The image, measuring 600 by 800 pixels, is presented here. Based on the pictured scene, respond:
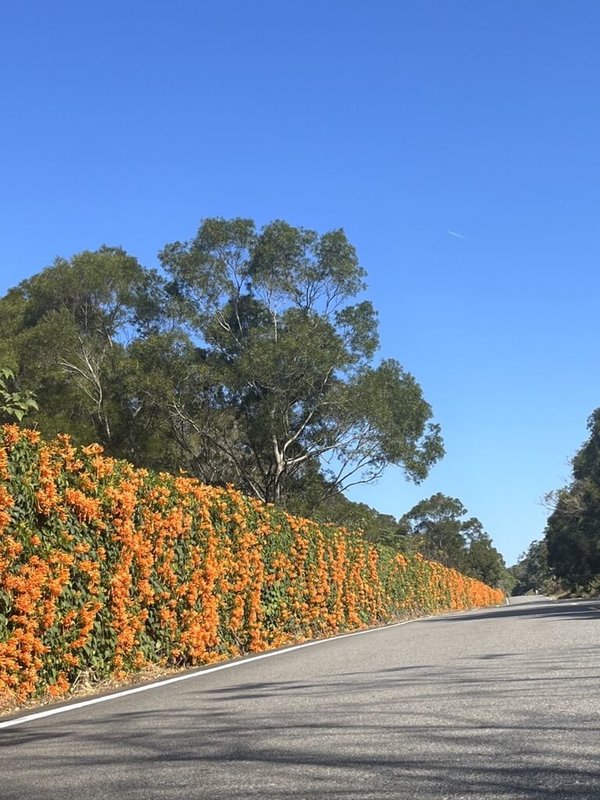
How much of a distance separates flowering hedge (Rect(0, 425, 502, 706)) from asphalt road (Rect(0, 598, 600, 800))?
94 cm

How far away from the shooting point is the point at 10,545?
25.6 feet

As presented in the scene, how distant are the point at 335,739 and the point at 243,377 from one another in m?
33.4

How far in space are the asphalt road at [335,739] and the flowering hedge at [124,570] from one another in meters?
0.94

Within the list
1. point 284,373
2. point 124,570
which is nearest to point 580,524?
point 284,373

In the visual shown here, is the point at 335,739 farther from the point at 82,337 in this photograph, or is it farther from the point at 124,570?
the point at 82,337

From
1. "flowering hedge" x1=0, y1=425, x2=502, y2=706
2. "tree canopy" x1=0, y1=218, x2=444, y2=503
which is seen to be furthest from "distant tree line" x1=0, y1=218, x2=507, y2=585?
"flowering hedge" x1=0, y1=425, x2=502, y2=706

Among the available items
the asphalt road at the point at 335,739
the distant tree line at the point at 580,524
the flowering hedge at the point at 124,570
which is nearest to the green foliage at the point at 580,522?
the distant tree line at the point at 580,524

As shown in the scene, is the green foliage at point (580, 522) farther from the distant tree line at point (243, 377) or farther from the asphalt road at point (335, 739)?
the asphalt road at point (335, 739)

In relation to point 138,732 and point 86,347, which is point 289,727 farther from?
point 86,347

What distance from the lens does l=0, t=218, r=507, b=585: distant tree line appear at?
1517 inches

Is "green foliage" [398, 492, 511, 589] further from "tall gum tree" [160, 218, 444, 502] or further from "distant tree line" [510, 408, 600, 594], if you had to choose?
"tall gum tree" [160, 218, 444, 502]

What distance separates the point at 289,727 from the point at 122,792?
172cm

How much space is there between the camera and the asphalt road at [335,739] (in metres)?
3.90

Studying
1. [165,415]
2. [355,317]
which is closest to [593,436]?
[355,317]
